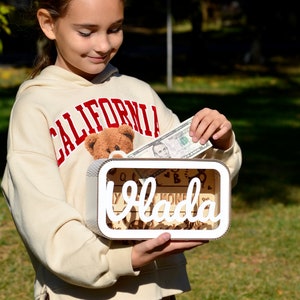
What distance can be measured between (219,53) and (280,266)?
73.2 ft

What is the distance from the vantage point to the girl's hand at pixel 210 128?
2.48m

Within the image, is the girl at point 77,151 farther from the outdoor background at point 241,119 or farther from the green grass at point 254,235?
the green grass at point 254,235

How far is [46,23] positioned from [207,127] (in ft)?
1.93

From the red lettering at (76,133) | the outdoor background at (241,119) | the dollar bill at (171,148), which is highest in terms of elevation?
the dollar bill at (171,148)

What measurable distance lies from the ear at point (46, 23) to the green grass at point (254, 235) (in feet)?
9.75

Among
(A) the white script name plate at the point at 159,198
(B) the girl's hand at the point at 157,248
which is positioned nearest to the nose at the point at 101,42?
(A) the white script name plate at the point at 159,198

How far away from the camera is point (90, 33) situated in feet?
8.68

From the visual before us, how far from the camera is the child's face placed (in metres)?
2.61

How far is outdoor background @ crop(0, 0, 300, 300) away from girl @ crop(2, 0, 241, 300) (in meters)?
0.35

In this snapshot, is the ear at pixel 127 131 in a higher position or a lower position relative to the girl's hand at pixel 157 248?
higher

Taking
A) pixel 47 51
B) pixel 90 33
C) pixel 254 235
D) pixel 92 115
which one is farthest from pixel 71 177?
pixel 254 235

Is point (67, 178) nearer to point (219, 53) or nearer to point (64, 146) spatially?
point (64, 146)

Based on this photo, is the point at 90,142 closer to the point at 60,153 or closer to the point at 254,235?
the point at 60,153

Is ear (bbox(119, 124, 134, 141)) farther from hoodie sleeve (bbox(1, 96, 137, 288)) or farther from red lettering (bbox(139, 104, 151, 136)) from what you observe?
hoodie sleeve (bbox(1, 96, 137, 288))
